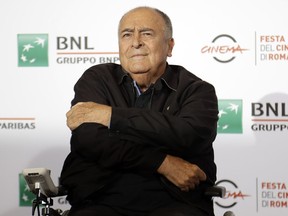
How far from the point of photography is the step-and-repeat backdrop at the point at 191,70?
15.2ft

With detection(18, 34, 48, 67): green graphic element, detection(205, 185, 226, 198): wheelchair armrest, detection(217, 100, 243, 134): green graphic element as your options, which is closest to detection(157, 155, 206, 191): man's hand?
detection(205, 185, 226, 198): wheelchair armrest

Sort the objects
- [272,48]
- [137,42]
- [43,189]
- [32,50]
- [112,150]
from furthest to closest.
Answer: [32,50] → [272,48] → [137,42] → [43,189] → [112,150]

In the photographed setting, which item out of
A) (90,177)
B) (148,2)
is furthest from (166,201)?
(148,2)

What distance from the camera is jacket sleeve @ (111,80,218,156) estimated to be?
311 cm

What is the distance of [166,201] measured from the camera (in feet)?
10.5

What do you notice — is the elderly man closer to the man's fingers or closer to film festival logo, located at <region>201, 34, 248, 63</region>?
the man's fingers

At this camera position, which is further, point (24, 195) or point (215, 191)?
A: point (24, 195)

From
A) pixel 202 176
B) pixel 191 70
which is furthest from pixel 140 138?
pixel 191 70

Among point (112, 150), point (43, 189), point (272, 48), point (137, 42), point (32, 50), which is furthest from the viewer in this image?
point (32, 50)

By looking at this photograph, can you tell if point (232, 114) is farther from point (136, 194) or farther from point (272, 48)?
point (136, 194)

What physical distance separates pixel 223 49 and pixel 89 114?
1775mm

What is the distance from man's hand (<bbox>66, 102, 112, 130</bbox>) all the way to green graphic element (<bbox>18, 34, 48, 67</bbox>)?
169 centimetres

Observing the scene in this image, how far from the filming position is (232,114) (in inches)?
184

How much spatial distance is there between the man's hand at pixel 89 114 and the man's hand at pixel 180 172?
34 cm
